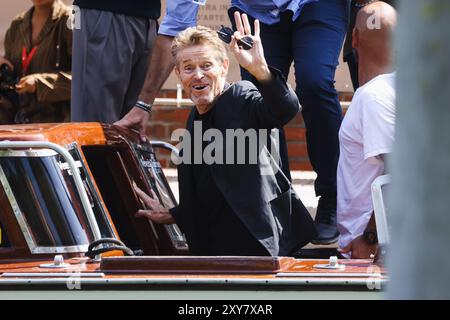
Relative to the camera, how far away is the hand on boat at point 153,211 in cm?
348

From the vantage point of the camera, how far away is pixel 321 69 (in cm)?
397

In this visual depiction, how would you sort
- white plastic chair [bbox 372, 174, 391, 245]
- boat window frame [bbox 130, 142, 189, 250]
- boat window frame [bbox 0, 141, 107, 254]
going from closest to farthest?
white plastic chair [bbox 372, 174, 391, 245] → boat window frame [bbox 0, 141, 107, 254] → boat window frame [bbox 130, 142, 189, 250]

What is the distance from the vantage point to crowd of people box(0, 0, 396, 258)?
125 inches

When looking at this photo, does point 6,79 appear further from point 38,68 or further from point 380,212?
point 380,212

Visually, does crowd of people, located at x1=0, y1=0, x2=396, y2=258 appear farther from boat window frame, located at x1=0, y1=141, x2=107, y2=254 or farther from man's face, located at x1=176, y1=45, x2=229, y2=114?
boat window frame, located at x1=0, y1=141, x2=107, y2=254

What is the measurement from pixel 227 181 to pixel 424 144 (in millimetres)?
2588

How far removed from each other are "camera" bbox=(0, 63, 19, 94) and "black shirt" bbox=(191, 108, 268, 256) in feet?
6.27

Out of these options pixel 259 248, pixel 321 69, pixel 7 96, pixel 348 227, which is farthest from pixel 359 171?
pixel 7 96

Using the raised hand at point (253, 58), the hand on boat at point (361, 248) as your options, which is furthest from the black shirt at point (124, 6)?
the hand on boat at point (361, 248)

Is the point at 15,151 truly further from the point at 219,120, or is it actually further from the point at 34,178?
the point at 219,120

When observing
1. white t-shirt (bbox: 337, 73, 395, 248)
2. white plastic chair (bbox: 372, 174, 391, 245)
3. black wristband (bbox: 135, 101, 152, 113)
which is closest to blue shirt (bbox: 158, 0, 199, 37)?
black wristband (bbox: 135, 101, 152, 113)

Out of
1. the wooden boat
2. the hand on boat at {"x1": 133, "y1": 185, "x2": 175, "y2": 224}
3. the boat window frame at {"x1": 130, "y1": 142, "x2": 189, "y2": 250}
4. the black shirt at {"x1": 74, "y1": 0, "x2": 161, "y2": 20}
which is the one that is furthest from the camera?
the black shirt at {"x1": 74, "y1": 0, "x2": 161, "y2": 20}

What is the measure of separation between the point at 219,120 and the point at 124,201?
60 centimetres

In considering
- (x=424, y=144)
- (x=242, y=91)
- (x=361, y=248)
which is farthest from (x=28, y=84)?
(x=424, y=144)
